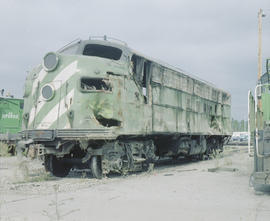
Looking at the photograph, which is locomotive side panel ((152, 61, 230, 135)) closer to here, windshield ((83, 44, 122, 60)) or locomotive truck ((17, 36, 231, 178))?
locomotive truck ((17, 36, 231, 178))

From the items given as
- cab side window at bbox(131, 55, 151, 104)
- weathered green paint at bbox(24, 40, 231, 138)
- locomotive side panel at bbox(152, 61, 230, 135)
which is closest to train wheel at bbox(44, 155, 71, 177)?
weathered green paint at bbox(24, 40, 231, 138)

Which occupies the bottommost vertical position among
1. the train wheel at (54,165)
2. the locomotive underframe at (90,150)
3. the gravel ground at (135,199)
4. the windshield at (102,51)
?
the gravel ground at (135,199)

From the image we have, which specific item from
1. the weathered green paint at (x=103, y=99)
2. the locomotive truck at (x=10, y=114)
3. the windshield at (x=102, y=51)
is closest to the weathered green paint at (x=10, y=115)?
the locomotive truck at (x=10, y=114)

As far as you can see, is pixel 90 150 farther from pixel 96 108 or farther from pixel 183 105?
pixel 183 105

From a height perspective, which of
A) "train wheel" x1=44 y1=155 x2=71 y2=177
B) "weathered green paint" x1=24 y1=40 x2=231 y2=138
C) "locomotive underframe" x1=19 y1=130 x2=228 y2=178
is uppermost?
"weathered green paint" x1=24 y1=40 x2=231 y2=138

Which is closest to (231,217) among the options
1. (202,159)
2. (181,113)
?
(181,113)

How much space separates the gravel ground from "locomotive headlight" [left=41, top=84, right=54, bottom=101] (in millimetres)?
2069

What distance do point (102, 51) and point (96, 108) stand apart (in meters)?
2.16

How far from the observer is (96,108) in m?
8.11

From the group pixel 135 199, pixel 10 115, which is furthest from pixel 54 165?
pixel 10 115

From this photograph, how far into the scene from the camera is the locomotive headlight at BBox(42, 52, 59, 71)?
8492 mm

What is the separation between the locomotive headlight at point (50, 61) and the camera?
334 inches

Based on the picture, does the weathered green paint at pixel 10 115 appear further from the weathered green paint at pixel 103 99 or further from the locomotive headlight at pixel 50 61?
the locomotive headlight at pixel 50 61

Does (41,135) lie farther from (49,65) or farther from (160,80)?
(160,80)
